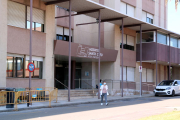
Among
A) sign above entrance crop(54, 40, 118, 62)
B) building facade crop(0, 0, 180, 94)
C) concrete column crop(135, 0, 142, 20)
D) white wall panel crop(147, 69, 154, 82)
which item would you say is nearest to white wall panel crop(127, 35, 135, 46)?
building facade crop(0, 0, 180, 94)

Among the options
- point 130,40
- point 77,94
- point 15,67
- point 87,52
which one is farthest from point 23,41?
point 130,40

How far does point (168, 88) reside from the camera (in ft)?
93.5

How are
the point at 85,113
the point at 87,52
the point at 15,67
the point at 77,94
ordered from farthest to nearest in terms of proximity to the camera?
the point at 87,52, the point at 77,94, the point at 15,67, the point at 85,113

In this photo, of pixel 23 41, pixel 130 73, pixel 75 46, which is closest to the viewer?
pixel 23 41

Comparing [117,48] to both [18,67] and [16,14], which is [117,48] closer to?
[18,67]

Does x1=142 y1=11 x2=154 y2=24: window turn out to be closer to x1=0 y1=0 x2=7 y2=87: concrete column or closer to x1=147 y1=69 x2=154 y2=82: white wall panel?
x1=147 y1=69 x2=154 y2=82: white wall panel

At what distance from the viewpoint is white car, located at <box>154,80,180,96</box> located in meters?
28.4

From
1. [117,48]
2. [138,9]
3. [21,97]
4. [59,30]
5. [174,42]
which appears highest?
[138,9]

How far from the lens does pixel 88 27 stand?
3148 cm

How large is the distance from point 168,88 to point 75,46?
1138 centimetres

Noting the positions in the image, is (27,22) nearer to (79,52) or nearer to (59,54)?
(59,54)

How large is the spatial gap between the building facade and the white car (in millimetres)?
4301

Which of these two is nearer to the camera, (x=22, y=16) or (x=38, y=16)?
(x=22, y=16)

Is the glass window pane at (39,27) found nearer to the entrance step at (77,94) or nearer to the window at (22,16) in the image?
the window at (22,16)
